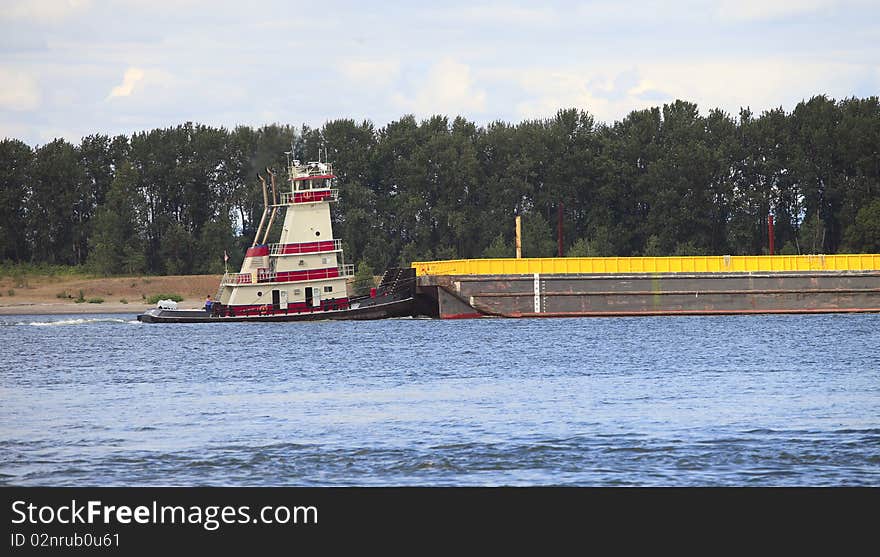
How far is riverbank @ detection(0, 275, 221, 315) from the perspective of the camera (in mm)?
100750

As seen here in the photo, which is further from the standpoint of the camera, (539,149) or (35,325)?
(539,149)

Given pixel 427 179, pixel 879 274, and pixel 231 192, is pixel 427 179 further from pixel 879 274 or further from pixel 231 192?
pixel 879 274

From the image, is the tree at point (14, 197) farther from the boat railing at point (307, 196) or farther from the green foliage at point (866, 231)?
the green foliage at point (866, 231)

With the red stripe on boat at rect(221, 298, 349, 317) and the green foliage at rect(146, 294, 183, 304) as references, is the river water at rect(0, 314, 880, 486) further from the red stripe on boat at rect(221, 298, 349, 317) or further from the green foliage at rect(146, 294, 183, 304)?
the green foliage at rect(146, 294, 183, 304)

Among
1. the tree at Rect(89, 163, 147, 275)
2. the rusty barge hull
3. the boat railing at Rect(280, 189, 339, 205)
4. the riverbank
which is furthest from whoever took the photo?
the tree at Rect(89, 163, 147, 275)

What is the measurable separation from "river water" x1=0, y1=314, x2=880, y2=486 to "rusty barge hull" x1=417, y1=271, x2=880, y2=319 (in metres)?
12.2

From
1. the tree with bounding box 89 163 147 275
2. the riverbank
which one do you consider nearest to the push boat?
the riverbank

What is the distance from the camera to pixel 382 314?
76.4 metres

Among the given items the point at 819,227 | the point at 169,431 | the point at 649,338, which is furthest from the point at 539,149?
the point at 169,431

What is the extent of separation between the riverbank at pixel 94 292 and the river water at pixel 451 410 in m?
37.6

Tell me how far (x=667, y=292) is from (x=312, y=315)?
2098 cm

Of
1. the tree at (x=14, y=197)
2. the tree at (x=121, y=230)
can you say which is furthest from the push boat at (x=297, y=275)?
the tree at (x=14, y=197)
